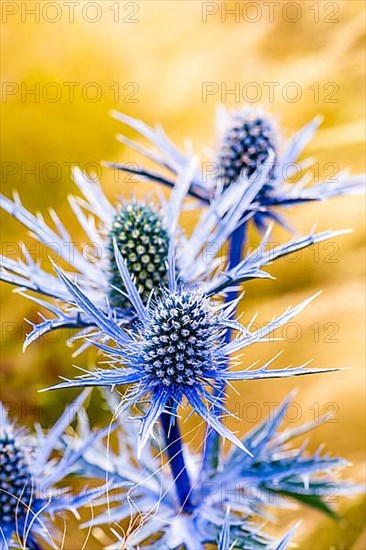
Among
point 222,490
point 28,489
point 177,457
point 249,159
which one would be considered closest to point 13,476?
point 28,489

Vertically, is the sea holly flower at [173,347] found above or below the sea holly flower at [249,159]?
below

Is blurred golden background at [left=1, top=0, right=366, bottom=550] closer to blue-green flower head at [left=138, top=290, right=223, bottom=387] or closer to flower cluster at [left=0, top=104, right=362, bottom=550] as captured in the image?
flower cluster at [left=0, top=104, right=362, bottom=550]

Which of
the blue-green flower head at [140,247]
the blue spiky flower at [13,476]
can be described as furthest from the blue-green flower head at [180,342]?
the blue spiky flower at [13,476]

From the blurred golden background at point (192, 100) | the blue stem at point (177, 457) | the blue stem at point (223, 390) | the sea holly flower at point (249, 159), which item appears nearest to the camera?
the blue stem at point (177, 457)

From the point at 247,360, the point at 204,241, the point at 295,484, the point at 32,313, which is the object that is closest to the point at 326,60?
the point at 247,360

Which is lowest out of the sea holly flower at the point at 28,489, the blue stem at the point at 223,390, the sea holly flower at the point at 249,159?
the sea holly flower at the point at 28,489

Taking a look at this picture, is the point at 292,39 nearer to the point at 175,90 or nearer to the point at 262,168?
the point at 175,90

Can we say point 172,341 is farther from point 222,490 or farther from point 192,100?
point 192,100

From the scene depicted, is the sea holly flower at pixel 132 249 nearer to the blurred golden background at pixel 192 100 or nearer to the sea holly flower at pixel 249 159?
the sea holly flower at pixel 249 159
